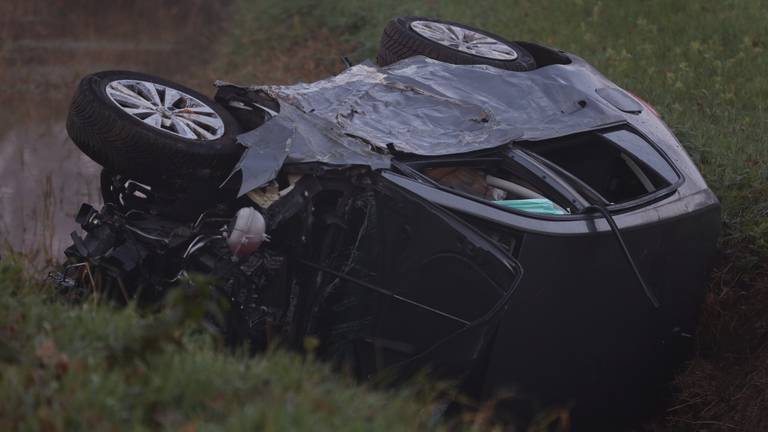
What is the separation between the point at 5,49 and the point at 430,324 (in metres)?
9.57

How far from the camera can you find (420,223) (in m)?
Answer: 4.55

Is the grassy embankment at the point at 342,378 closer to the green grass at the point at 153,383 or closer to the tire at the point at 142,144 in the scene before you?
the green grass at the point at 153,383

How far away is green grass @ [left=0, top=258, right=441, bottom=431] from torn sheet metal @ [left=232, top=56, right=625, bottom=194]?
1.44 metres

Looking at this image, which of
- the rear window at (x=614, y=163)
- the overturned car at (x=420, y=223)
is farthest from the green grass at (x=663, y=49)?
the overturned car at (x=420, y=223)

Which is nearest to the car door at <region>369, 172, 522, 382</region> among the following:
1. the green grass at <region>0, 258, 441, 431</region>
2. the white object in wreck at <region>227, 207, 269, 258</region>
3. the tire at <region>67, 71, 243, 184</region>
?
the white object in wreck at <region>227, 207, 269, 258</region>

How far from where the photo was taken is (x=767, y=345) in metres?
5.64

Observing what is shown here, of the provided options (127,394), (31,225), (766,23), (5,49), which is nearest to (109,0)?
(5,49)

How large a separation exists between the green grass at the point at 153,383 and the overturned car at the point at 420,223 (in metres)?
1.06

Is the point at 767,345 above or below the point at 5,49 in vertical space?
above

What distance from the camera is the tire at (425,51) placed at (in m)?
6.18

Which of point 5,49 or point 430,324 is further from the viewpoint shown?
point 5,49

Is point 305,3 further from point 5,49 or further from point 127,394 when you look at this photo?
point 127,394

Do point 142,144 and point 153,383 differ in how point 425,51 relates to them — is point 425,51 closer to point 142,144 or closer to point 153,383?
point 142,144

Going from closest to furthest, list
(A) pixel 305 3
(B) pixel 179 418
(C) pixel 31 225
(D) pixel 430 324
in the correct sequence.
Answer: (B) pixel 179 418 < (D) pixel 430 324 < (C) pixel 31 225 < (A) pixel 305 3
